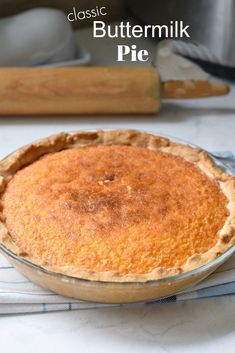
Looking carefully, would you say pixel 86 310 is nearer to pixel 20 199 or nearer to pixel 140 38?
pixel 20 199

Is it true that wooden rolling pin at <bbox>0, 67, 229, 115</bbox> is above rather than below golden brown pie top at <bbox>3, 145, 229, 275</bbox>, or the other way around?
above

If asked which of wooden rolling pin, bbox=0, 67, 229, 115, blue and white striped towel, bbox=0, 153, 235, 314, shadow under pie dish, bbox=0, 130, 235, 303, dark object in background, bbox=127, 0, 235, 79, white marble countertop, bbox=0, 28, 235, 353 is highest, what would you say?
dark object in background, bbox=127, 0, 235, 79

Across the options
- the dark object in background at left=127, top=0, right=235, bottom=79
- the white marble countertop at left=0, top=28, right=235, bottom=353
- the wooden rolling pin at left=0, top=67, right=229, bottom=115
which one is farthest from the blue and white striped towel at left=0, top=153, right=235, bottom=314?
the dark object in background at left=127, top=0, right=235, bottom=79

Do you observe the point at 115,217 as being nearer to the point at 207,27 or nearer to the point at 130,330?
the point at 130,330

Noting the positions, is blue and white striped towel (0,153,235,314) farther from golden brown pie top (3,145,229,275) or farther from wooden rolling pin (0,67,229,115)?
wooden rolling pin (0,67,229,115)

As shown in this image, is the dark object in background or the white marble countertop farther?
the dark object in background

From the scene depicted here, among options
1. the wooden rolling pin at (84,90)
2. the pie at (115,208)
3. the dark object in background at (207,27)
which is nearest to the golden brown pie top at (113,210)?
the pie at (115,208)

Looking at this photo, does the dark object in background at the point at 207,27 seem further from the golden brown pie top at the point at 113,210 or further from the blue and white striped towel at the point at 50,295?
the blue and white striped towel at the point at 50,295
